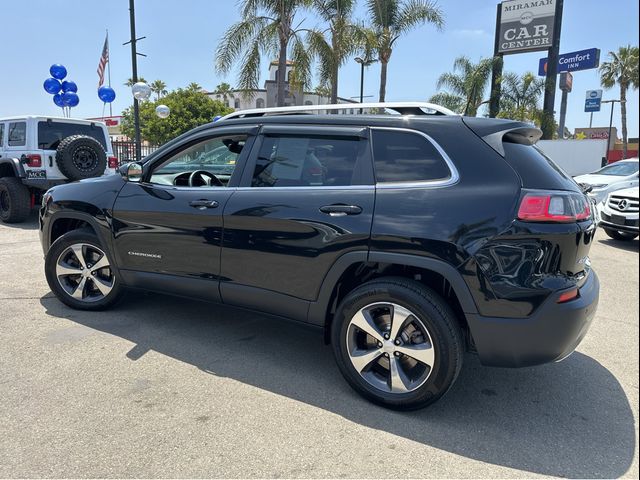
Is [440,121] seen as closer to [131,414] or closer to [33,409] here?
[131,414]

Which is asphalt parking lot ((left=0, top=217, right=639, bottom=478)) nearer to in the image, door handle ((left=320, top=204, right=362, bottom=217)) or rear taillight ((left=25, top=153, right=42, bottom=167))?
door handle ((left=320, top=204, right=362, bottom=217))

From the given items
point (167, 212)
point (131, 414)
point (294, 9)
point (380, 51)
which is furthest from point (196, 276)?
point (380, 51)

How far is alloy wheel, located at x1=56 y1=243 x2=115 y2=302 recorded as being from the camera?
4.07 meters

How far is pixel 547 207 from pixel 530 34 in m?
23.7

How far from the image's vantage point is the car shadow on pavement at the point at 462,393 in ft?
7.86

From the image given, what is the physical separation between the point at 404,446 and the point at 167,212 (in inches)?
92.9

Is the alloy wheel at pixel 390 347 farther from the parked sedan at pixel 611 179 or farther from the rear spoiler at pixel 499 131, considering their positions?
the parked sedan at pixel 611 179

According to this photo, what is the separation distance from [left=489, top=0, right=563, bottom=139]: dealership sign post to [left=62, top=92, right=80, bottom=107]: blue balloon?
18.5m

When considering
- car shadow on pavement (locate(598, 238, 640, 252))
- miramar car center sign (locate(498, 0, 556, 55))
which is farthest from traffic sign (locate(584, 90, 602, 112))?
car shadow on pavement (locate(598, 238, 640, 252))

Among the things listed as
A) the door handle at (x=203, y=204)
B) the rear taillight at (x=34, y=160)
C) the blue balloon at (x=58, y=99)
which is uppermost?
the blue balloon at (x=58, y=99)

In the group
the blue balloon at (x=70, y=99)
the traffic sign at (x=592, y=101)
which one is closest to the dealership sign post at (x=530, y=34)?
the blue balloon at (x=70, y=99)

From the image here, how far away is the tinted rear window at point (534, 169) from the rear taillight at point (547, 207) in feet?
0.21

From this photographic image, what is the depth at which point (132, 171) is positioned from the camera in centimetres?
371

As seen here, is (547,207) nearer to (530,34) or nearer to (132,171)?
(132,171)
